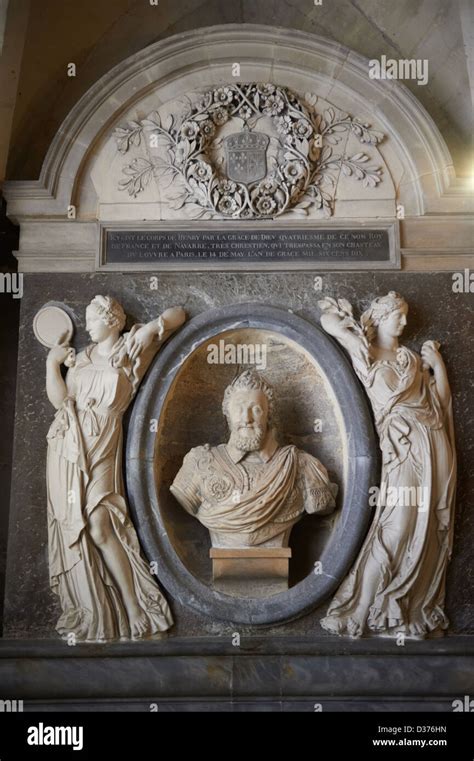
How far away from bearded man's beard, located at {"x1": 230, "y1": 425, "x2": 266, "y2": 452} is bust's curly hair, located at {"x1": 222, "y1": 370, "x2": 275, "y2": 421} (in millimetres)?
235

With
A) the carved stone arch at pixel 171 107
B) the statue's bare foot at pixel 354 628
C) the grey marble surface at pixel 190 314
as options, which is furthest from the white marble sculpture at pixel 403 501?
the carved stone arch at pixel 171 107

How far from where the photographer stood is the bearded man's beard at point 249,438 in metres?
5.63

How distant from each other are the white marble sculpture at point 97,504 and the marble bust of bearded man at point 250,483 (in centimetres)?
45

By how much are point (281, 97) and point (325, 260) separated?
1.15 meters

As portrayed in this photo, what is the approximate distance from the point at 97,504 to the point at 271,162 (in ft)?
8.28

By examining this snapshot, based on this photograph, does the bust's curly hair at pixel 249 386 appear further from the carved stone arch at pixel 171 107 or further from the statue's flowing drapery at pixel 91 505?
the carved stone arch at pixel 171 107

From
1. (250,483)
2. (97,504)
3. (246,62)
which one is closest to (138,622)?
(97,504)

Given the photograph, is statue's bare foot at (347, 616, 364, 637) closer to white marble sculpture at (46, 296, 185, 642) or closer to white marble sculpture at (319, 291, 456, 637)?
white marble sculpture at (319, 291, 456, 637)

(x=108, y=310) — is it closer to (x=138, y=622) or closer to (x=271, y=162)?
(x=271, y=162)

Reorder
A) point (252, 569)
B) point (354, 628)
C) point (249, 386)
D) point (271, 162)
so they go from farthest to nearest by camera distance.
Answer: point (271, 162) < point (249, 386) < point (252, 569) < point (354, 628)

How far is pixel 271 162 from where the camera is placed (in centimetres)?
612

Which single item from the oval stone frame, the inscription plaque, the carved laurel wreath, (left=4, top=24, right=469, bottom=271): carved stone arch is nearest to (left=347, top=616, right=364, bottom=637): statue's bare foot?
the oval stone frame

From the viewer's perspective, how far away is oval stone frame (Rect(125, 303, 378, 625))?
5.52m
